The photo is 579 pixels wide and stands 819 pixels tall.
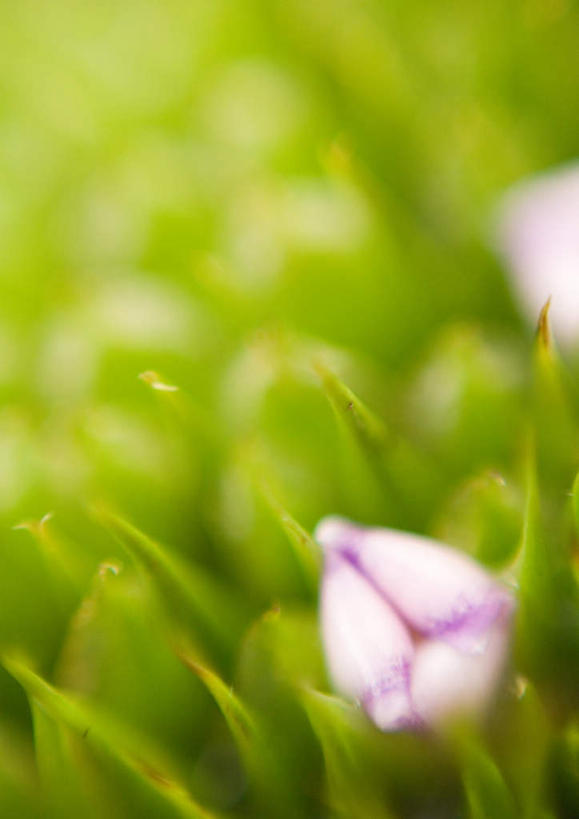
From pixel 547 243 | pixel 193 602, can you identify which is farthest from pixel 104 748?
pixel 547 243

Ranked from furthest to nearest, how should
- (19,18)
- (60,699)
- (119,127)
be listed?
1. (19,18)
2. (119,127)
3. (60,699)

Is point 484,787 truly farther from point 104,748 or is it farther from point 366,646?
point 104,748

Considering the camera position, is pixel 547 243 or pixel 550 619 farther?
pixel 547 243

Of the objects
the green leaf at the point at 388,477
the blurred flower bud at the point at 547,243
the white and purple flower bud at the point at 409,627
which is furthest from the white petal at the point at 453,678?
the blurred flower bud at the point at 547,243

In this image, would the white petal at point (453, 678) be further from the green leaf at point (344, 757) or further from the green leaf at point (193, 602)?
the green leaf at point (193, 602)

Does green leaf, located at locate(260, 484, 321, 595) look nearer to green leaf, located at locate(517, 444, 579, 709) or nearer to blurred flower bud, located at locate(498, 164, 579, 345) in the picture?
green leaf, located at locate(517, 444, 579, 709)

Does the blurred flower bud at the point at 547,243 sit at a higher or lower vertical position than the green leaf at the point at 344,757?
higher

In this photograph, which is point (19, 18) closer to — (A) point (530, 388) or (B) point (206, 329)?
(B) point (206, 329)

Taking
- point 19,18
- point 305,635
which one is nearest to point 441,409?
point 305,635
